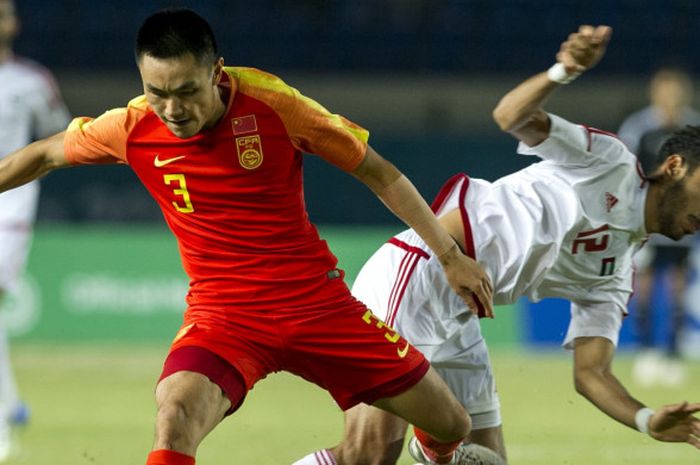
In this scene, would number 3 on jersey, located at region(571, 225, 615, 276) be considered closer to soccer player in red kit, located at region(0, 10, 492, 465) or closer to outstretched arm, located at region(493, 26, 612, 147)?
outstretched arm, located at region(493, 26, 612, 147)

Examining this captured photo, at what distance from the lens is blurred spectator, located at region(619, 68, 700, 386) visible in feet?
37.6

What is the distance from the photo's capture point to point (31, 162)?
4801 millimetres

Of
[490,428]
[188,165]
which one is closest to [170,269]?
[490,428]

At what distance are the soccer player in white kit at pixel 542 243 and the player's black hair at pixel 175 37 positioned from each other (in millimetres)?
1306

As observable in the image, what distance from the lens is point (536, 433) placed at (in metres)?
8.43

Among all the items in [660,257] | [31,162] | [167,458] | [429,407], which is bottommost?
[660,257]

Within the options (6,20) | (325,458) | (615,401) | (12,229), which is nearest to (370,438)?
(325,458)

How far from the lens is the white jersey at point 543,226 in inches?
211

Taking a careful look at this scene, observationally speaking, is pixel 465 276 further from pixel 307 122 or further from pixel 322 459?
pixel 322 459

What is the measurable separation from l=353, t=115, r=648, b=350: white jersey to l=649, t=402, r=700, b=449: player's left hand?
2.46 feet

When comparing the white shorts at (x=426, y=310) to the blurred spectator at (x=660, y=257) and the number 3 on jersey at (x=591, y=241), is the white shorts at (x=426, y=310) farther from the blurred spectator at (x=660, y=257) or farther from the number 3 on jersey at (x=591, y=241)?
the blurred spectator at (x=660, y=257)

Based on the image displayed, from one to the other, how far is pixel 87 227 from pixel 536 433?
6281 millimetres

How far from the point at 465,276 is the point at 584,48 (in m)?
0.89

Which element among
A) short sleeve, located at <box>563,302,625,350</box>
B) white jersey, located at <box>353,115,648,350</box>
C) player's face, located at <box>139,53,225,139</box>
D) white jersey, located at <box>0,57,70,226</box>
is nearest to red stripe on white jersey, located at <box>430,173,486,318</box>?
white jersey, located at <box>353,115,648,350</box>
